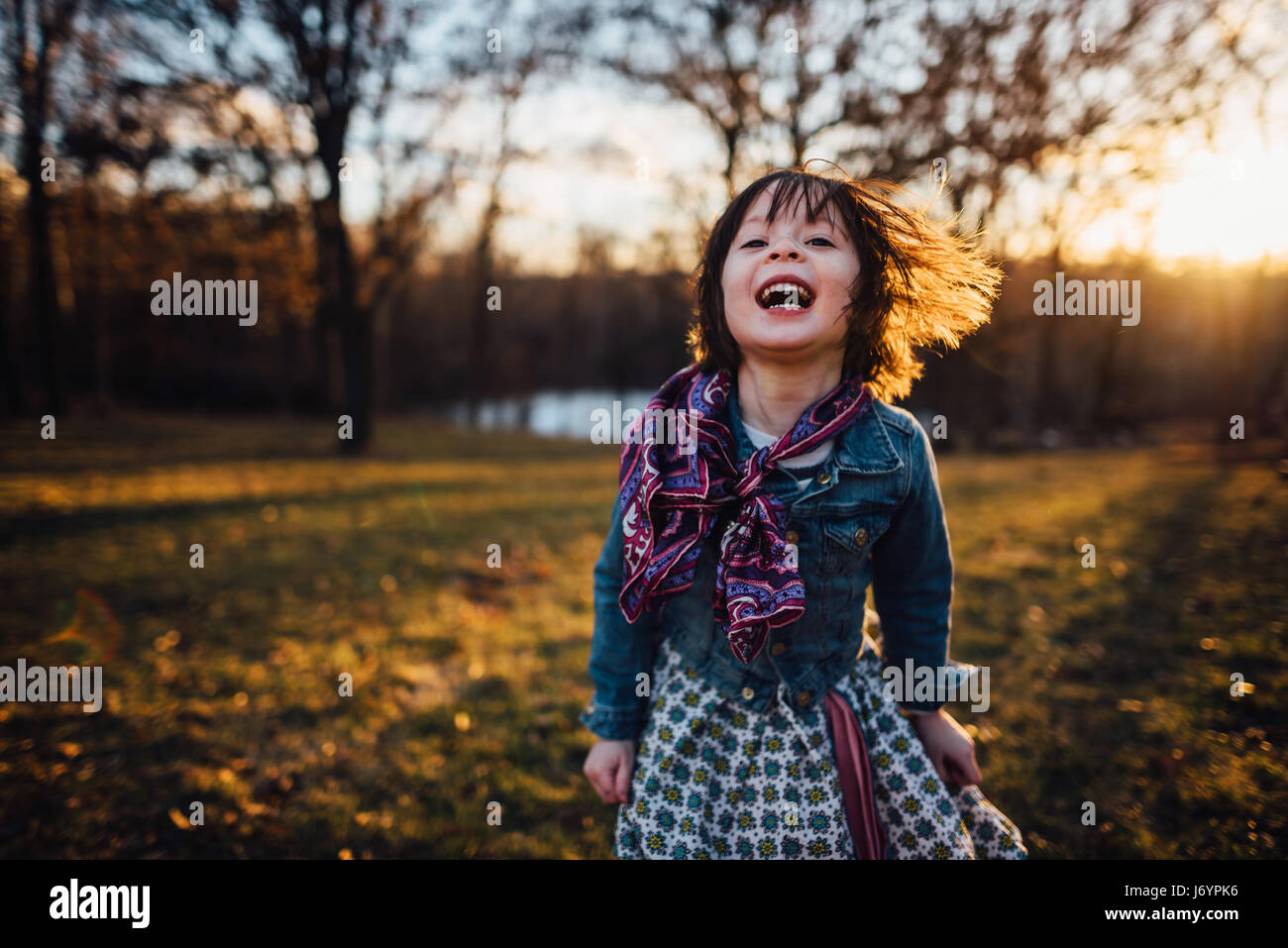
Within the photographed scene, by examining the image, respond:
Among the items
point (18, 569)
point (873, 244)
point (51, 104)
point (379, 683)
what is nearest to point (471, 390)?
point (51, 104)

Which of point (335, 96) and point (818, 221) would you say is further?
point (335, 96)

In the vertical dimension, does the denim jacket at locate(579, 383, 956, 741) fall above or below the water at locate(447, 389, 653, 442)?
below

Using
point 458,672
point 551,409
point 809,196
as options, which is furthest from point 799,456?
point 551,409

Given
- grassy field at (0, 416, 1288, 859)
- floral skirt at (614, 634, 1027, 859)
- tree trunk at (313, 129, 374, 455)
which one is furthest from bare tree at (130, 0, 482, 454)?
floral skirt at (614, 634, 1027, 859)

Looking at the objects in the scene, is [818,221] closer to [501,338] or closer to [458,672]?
[458,672]

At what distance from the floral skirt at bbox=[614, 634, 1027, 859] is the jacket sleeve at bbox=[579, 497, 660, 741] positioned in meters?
0.07

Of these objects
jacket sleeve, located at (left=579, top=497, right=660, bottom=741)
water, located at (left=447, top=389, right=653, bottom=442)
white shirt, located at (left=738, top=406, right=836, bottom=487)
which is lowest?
jacket sleeve, located at (left=579, top=497, right=660, bottom=741)

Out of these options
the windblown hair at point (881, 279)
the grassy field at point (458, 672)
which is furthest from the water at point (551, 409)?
the windblown hair at point (881, 279)

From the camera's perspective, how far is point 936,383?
22.0 m

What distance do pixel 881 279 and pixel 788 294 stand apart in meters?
0.30

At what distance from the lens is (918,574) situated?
1656mm

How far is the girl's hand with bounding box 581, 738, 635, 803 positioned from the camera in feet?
5.34

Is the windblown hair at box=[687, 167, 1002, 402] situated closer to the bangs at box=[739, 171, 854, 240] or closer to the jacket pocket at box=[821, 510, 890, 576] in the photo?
the bangs at box=[739, 171, 854, 240]
